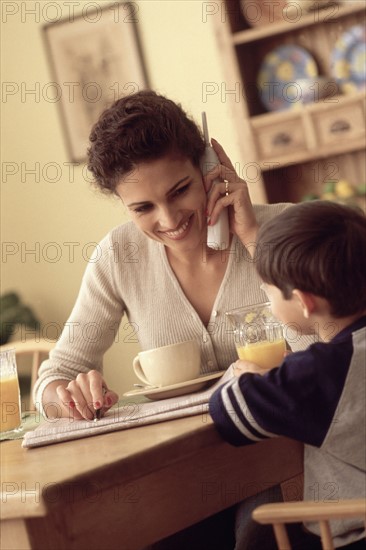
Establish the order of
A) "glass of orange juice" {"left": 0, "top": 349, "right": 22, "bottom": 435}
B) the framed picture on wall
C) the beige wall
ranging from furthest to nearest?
1. the beige wall
2. the framed picture on wall
3. "glass of orange juice" {"left": 0, "top": 349, "right": 22, "bottom": 435}

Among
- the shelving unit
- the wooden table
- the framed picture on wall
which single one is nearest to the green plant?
the framed picture on wall

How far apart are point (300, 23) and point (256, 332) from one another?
202 cm

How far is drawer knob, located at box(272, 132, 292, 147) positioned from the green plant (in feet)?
4.33

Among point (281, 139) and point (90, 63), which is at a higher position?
point (90, 63)

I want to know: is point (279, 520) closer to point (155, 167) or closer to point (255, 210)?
point (155, 167)

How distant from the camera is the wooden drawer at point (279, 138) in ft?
10.7

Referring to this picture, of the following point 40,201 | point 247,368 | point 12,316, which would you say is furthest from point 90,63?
point 247,368

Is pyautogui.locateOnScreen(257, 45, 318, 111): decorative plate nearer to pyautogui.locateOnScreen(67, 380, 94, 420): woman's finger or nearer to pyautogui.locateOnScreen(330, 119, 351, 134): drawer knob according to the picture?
pyautogui.locateOnScreen(330, 119, 351, 134): drawer knob

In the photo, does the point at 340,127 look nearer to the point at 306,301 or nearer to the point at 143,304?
the point at 143,304

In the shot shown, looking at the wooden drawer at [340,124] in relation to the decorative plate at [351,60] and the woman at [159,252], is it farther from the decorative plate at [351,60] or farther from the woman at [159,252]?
the woman at [159,252]

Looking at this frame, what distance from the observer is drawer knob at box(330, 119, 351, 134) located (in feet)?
10.5

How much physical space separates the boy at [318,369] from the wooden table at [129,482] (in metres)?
0.06

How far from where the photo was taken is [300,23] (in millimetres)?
3223

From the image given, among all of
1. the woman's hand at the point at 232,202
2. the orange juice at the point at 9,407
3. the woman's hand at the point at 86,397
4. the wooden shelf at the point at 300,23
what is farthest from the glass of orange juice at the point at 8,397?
the wooden shelf at the point at 300,23
